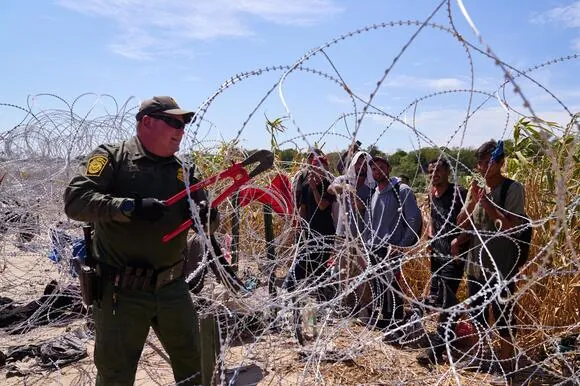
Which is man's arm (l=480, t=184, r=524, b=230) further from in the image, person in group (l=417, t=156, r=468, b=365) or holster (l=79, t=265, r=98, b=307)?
holster (l=79, t=265, r=98, b=307)

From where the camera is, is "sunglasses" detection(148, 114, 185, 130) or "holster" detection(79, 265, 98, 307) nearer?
"holster" detection(79, 265, 98, 307)

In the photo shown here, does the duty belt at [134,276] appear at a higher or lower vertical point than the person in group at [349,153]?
lower

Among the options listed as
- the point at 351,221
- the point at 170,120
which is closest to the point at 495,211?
the point at 351,221

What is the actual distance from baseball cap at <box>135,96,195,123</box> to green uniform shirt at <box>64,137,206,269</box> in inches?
8.4

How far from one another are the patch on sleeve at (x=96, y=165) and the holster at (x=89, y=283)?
508 mm

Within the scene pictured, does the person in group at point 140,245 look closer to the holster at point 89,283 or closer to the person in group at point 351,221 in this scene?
the holster at point 89,283

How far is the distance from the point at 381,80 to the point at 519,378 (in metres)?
3.22

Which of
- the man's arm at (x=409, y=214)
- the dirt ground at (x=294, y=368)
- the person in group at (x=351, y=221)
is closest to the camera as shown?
the person in group at (x=351, y=221)

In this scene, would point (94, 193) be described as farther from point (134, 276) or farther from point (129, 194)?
point (134, 276)

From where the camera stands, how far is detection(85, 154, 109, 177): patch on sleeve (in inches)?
109

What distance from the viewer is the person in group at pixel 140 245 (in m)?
2.74

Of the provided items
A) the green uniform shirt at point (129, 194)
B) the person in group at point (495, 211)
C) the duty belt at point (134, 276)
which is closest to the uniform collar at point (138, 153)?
the green uniform shirt at point (129, 194)

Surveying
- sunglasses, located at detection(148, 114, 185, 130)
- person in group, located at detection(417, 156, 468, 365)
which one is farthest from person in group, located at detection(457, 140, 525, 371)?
sunglasses, located at detection(148, 114, 185, 130)

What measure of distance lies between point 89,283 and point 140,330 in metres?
0.37
